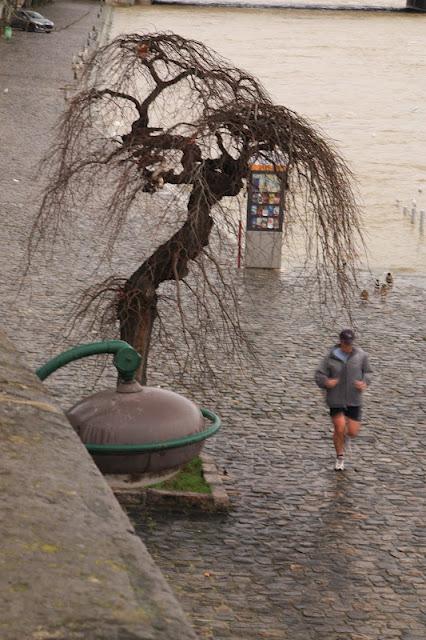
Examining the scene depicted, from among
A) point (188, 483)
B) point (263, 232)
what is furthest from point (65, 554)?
point (263, 232)

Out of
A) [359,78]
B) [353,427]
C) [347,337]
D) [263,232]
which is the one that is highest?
[347,337]

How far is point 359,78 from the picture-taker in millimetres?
57375

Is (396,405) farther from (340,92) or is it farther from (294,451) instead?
(340,92)

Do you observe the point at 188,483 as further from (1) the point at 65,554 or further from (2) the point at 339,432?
(1) the point at 65,554

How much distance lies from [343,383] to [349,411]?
12.2 inches

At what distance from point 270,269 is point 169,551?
12.2 meters

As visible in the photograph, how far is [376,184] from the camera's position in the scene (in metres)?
34.2

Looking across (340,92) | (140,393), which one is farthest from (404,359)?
(340,92)

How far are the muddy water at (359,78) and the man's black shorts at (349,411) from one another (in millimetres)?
11055

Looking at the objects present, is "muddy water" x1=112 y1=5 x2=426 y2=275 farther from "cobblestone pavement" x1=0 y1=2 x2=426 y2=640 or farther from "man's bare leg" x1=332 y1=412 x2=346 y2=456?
"man's bare leg" x1=332 y1=412 x2=346 y2=456

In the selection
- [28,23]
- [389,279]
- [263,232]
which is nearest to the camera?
[389,279]

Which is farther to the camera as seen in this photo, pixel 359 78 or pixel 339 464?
pixel 359 78

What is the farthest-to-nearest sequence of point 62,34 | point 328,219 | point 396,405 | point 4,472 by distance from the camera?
point 62,34, point 396,405, point 328,219, point 4,472

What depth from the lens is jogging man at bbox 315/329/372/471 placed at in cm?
1388
